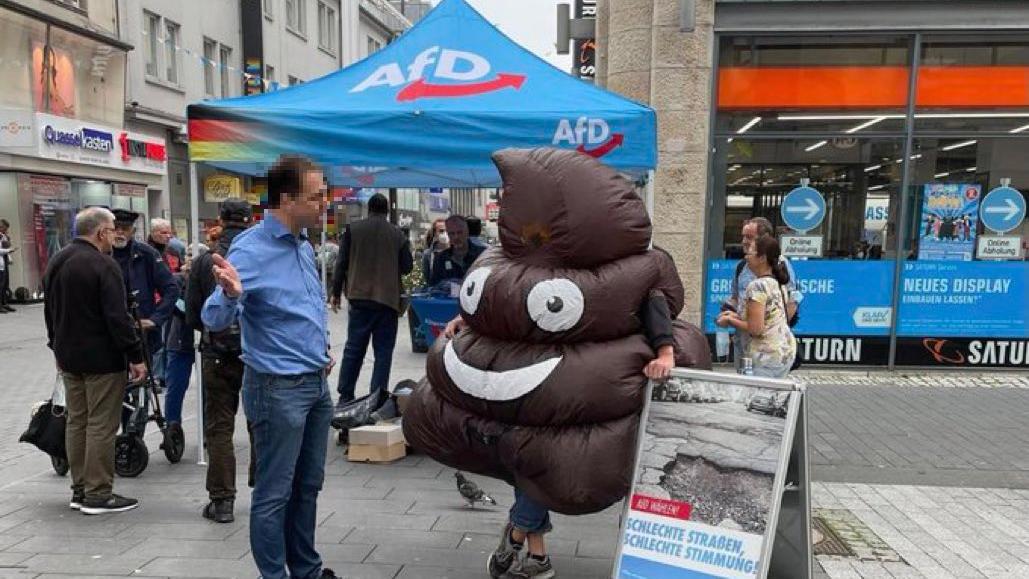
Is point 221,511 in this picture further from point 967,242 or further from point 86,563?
point 967,242

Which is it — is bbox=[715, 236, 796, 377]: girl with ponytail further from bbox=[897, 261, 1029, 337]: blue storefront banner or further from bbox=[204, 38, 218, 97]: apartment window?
bbox=[204, 38, 218, 97]: apartment window

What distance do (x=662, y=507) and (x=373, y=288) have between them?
11.3 feet

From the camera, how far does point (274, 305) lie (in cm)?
298

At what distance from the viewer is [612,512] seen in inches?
172

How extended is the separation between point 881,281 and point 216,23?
21.5 meters

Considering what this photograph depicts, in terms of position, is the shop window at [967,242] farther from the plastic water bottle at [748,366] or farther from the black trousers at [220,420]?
the black trousers at [220,420]

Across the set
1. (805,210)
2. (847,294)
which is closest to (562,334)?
(805,210)

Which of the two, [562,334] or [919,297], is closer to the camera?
[562,334]

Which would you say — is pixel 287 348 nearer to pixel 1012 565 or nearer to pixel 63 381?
pixel 63 381

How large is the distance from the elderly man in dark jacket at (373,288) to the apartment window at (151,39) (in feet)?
57.8

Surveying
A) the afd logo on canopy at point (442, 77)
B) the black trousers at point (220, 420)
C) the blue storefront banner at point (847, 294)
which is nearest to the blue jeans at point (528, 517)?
the black trousers at point (220, 420)

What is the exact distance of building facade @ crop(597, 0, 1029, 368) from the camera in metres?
8.23

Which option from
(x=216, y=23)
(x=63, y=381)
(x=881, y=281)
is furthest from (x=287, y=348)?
(x=216, y=23)

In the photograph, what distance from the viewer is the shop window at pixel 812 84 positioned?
825 centimetres
